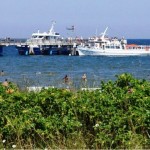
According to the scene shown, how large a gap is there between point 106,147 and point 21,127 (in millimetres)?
1044

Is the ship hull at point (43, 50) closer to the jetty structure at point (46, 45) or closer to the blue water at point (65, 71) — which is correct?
the jetty structure at point (46, 45)

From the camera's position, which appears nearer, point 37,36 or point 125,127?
point 125,127

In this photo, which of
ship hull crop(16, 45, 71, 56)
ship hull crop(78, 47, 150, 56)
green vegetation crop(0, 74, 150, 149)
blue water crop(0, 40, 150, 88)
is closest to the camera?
green vegetation crop(0, 74, 150, 149)

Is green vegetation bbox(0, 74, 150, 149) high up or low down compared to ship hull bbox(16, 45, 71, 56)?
up

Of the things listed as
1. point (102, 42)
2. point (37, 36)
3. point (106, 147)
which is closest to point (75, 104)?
point (106, 147)

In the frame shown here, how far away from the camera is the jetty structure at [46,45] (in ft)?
335

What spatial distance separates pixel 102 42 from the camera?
9888cm

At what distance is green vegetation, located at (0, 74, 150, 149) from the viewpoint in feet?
21.0

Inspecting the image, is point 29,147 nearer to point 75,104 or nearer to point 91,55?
point 75,104

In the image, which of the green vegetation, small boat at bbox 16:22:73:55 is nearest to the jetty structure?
small boat at bbox 16:22:73:55

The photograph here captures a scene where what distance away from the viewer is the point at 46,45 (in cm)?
10344

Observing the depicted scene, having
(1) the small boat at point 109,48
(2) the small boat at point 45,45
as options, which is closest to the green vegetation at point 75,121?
(1) the small boat at point 109,48

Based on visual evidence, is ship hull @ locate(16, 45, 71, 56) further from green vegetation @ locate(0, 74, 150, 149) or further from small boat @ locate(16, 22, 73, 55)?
green vegetation @ locate(0, 74, 150, 149)

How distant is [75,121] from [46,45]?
97.2 meters
